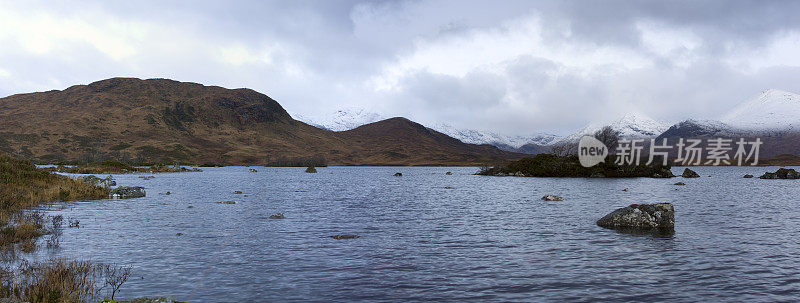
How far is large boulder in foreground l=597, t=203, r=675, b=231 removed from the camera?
94.4ft

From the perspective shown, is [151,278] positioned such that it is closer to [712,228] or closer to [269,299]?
[269,299]

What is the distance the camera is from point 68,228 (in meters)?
26.9

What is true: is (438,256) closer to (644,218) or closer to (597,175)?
(644,218)

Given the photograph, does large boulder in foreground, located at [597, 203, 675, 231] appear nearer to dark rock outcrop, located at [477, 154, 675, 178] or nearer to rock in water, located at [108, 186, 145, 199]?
rock in water, located at [108, 186, 145, 199]

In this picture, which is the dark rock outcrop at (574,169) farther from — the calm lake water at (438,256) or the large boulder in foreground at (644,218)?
the large boulder in foreground at (644,218)

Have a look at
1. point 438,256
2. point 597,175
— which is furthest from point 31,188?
point 597,175

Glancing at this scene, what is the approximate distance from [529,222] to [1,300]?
92.6 feet

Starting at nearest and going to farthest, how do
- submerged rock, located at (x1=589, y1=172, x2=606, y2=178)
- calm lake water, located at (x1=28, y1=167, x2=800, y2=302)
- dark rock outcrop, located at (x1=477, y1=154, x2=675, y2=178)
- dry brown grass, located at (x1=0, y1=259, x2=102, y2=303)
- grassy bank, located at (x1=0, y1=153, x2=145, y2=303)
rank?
dry brown grass, located at (x1=0, y1=259, x2=102, y2=303)
grassy bank, located at (x1=0, y1=153, x2=145, y2=303)
calm lake water, located at (x1=28, y1=167, x2=800, y2=302)
submerged rock, located at (x1=589, y1=172, x2=606, y2=178)
dark rock outcrop, located at (x1=477, y1=154, x2=675, y2=178)

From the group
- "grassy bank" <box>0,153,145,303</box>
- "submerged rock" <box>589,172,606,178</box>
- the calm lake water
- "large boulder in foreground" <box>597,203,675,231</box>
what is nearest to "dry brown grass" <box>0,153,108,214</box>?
"grassy bank" <box>0,153,145,303</box>

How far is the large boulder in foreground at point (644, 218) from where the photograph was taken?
2877 cm

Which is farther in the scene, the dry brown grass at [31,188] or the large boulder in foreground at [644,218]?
the dry brown grass at [31,188]

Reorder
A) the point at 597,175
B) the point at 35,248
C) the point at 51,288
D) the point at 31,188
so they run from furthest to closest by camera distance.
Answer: the point at 597,175, the point at 31,188, the point at 35,248, the point at 51,288

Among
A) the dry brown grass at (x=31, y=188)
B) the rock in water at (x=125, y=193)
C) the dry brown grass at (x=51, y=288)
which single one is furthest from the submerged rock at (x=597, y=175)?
the dry brown grass at (x=51, y=288)

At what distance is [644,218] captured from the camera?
28984 millimetres
